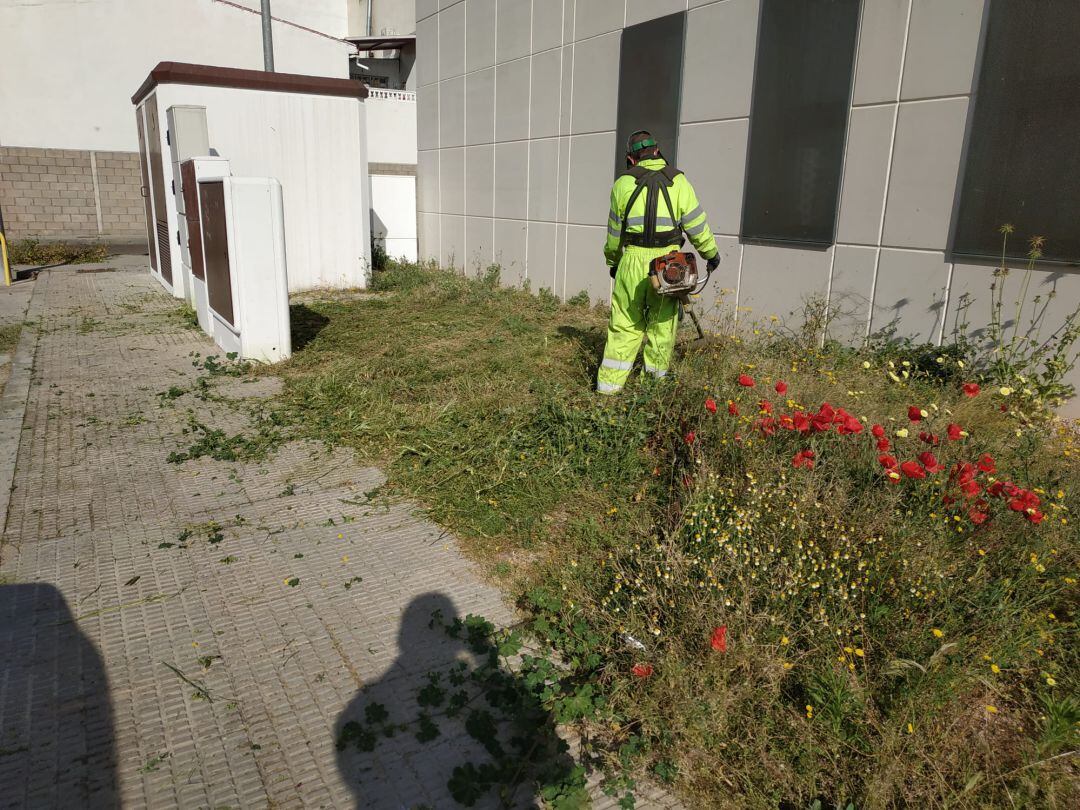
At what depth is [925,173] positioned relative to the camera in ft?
19.4

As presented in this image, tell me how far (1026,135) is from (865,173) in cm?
129

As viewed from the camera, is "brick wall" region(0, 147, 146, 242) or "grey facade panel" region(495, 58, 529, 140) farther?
"brick wall" region(0, 147, 146, 242)

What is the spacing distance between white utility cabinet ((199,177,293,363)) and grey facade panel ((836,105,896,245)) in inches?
204

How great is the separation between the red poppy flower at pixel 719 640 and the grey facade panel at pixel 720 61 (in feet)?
20.5

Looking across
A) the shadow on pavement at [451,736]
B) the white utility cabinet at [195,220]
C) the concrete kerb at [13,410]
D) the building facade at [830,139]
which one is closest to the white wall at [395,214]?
the building facade at [830,139]

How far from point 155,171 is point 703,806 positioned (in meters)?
11.9

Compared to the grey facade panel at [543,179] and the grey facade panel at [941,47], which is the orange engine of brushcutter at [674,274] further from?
the grey facade panel at [543,179]

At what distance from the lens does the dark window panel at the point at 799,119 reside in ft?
21.3

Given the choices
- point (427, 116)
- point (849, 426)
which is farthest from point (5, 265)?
point (849, 426)

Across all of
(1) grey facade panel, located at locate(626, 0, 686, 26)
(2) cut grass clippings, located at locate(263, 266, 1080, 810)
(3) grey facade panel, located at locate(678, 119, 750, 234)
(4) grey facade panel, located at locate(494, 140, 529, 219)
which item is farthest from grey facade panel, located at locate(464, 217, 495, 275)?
(2) cut grass clippings, located at locate(263, 266, 1080, 810)

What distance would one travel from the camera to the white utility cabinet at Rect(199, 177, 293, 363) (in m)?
6.90

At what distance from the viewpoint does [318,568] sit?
360 cm

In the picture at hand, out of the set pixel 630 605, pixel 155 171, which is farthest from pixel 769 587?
pixel 155 171

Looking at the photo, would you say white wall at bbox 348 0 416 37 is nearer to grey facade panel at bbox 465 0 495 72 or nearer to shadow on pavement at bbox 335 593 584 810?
grey facade panel at bbox 465 0 495 72
